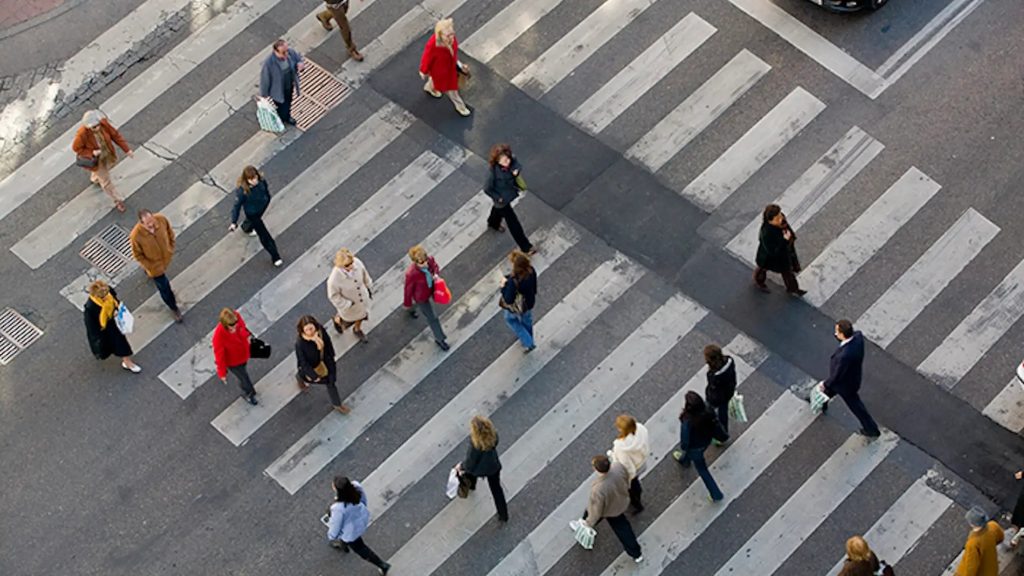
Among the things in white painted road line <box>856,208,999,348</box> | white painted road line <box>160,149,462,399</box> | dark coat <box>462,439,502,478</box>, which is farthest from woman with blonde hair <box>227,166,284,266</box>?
white painted road line <box>856,208,999,348</box>

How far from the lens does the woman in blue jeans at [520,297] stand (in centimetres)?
1820

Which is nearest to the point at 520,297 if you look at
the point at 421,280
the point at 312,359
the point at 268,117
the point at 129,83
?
the point at 421,280

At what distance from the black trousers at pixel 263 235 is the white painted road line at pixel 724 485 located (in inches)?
229

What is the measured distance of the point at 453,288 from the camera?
20.0m

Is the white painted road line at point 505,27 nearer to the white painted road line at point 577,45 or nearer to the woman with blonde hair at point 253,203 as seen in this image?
the white painted road line at point 577,45

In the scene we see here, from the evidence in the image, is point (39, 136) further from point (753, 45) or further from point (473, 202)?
point (753, 45)

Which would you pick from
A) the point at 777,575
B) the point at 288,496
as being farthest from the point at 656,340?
the point at 288,496

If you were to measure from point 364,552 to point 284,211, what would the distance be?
5.42 m

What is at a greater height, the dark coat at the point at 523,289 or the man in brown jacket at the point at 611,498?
the dark coat at the point at 523,289

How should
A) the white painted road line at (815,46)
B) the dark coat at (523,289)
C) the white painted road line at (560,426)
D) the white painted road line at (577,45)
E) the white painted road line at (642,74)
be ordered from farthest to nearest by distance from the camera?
the white painted road line at (577,45) < the white painted road line at (815,46) < the white painted road line at (642,74) < the dark coat at (523,289) < the white painted road line at (560,426)

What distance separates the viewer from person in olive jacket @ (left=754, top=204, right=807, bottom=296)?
61.4 feet

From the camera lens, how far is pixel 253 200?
63.7 feet

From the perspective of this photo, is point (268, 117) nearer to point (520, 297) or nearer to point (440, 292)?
point (440, 292)

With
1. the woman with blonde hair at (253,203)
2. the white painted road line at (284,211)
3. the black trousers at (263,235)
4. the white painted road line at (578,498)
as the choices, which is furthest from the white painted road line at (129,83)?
the white painted road line at (578,498)
